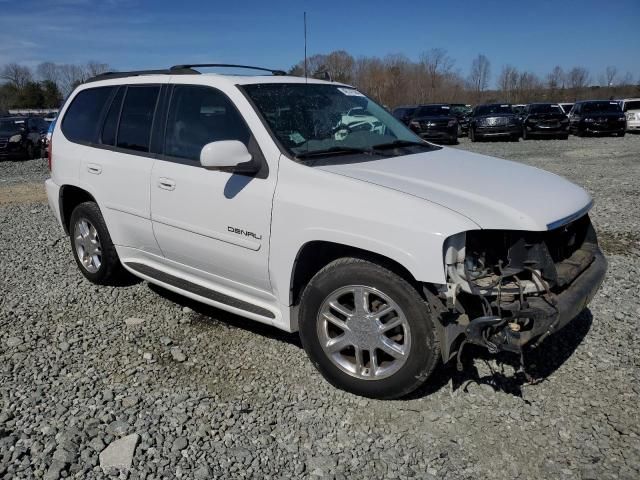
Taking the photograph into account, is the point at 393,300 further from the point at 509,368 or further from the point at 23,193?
the point at 23,193

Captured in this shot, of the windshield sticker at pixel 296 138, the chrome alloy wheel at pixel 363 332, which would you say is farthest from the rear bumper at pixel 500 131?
the chrome alloy wheel at pixel 363 332

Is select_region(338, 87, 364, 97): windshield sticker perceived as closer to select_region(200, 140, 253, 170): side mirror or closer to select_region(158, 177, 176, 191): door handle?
select_region(200, 140, 253, 170): side mirror

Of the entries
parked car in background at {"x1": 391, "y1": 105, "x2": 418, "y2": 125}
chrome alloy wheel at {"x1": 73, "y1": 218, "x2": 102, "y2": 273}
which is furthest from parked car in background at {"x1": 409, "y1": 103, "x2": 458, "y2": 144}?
chrome alloy wheel at {"x1": 73, "y1": 218, "x2": 102, "y2": 273}

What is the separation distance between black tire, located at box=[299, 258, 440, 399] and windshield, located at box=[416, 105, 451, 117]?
20.4 metres

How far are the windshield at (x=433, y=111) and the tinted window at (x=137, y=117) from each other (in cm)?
1935

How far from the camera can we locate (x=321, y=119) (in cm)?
396

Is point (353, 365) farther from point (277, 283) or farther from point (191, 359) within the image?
point (191, 359)

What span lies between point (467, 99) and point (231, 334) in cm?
6878

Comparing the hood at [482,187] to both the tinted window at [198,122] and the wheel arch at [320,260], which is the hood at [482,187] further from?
the tinted window at [198,122]

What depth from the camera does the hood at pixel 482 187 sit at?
2934 millimetres

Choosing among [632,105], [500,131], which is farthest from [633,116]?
[500,131]

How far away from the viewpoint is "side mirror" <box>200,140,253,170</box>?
331 centimetres

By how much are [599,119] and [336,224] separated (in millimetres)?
23934

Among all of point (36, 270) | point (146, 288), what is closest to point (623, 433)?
point (146, 288)
